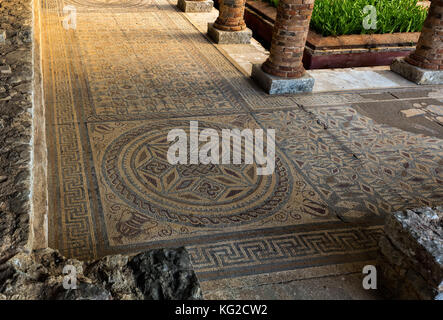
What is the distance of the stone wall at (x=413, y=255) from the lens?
1.95m

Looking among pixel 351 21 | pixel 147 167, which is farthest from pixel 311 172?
pixel 351 21

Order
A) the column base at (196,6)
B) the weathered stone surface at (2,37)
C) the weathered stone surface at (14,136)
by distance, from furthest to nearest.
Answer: the column base at (196,6), the weathered stone surface at (2,37), the weathered stone surface at (14,136)

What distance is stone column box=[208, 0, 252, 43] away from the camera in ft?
20.5

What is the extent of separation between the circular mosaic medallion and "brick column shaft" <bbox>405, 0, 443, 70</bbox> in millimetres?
2922

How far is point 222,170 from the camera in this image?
326 cm

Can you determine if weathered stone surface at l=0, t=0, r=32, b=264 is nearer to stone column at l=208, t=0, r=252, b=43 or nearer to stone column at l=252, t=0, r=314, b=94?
stone column at l=252, t=0, r=314, b=94

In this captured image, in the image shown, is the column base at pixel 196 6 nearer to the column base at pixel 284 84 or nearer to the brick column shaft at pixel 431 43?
the column base at pixel 284 84

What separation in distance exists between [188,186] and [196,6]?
574cm

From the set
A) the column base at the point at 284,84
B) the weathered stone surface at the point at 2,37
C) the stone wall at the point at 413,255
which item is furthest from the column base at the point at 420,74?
the weathered stone surface at the point at 2,37

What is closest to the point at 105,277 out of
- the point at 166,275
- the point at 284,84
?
the point at 166,275

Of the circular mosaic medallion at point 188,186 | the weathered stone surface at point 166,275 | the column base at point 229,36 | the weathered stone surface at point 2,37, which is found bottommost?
the circular mosaic medallion at point 188,186

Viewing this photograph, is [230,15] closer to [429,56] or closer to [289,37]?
[289,37]

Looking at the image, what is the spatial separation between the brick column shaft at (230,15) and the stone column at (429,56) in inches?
95.2

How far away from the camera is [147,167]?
321 centimetres
